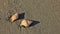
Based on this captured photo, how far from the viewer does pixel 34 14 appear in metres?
2.50

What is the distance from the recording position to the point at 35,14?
2496 mm

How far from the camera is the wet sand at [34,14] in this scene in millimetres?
2354

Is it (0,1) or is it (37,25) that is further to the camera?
(0,1)

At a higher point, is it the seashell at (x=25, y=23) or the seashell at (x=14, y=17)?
the seashell at (x=14, y=17)

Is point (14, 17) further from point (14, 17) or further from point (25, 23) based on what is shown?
point (25, 23)

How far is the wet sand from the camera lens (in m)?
2.35

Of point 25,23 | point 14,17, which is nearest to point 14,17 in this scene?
point 14,17

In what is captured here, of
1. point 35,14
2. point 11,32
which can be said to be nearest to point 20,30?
point 11,32

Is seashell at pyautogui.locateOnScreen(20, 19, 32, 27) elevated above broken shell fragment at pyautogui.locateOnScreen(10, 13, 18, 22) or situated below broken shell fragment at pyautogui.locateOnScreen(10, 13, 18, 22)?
below

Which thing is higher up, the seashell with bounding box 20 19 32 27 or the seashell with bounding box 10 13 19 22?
the seashell with bounding box 10 13 19 22

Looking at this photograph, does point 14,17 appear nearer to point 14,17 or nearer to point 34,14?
point 14,17

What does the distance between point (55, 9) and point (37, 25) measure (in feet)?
0.92

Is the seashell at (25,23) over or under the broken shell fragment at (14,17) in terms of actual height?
under

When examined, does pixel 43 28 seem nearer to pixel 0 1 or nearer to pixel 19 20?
pixel 19 20
